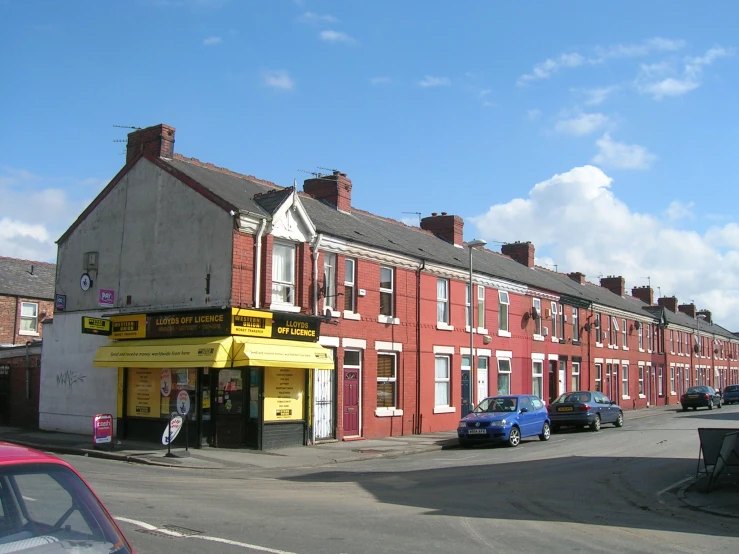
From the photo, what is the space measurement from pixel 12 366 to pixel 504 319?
1985 cm

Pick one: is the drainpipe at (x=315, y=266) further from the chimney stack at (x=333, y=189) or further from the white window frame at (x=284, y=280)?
the chimney stack at (x=333, y=189)

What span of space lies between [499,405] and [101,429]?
11934mm

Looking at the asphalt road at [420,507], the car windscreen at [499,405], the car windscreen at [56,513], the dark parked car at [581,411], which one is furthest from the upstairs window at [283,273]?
the car windscreen at [56,513]

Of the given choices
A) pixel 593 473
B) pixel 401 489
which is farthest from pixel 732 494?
pixel 401 489

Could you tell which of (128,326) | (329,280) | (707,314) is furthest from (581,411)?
(707,314)

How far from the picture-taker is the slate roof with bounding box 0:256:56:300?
33.8 m

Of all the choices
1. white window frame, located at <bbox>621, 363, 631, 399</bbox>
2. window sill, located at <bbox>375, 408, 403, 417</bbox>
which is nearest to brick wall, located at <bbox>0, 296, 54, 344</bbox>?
window sill, located at <bbox>375, 408, 403, 417</bbox>

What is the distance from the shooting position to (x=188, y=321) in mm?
19812

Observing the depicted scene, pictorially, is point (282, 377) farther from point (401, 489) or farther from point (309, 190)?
point (309, 190)

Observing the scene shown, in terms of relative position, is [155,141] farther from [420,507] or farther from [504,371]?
[504,371]

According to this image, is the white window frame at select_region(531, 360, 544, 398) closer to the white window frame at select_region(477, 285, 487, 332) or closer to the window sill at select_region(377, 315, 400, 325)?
the white window frame at select_region(477, 285, 487, 332)

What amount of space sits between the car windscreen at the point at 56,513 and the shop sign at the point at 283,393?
15817mm

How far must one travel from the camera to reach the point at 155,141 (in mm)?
22266

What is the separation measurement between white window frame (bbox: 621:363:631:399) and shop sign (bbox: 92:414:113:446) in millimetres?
35515
